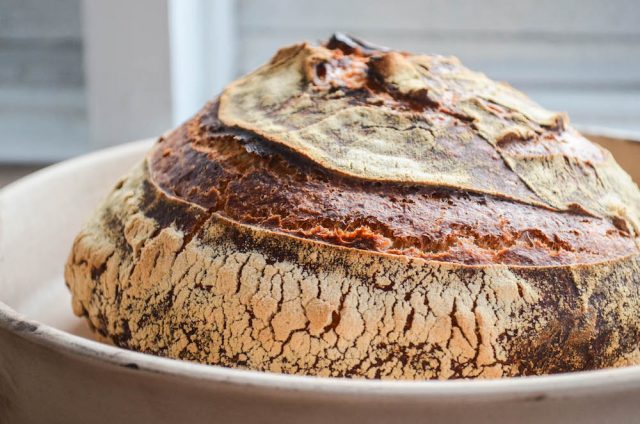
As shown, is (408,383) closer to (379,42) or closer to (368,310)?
(368,310)

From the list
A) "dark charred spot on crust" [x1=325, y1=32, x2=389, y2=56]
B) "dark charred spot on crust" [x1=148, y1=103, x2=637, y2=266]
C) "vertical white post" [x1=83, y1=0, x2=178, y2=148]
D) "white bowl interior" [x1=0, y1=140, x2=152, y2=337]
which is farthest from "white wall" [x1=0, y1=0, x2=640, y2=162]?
"dark charred spot on crust" [x1=148, y1=103, x2=637, y2=266]

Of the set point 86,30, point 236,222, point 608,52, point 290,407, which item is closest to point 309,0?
point 86,30

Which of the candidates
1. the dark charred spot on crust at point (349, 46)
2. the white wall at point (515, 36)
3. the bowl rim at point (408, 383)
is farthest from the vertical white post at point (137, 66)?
the bowl rim at point (408, 383)

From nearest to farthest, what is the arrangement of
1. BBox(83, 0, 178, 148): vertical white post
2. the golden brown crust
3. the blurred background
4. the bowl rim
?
the bowl rim → the golden brown crust → BBox(83, 0, 178, 148): vertical white post → the blurred background

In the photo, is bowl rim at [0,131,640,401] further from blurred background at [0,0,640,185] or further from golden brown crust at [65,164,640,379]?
blurred background at [0,0,640,185]

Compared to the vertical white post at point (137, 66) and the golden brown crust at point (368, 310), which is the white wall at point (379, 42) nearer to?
the vertical white post at point (137, 66)
